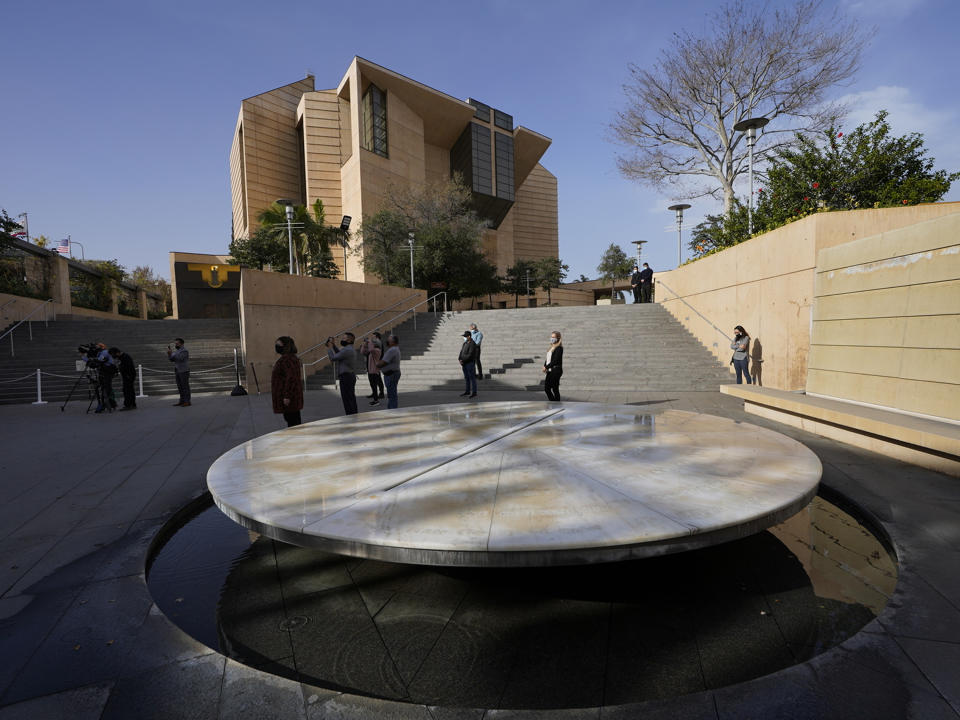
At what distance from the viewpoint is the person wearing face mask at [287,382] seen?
225 inches

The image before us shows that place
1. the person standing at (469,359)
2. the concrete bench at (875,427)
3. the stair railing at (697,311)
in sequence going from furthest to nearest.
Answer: the stair railing at (697,311), the person standing at (469,359), the concrete bench at (875,427)

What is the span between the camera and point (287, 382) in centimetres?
586

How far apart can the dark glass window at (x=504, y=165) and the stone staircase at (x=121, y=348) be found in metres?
30.7

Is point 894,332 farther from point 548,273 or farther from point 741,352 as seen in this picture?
point 548,273

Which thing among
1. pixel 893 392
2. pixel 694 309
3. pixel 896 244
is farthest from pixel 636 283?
pixel 893 392

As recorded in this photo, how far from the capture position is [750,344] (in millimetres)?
11633

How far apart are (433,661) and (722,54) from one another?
23370 mm

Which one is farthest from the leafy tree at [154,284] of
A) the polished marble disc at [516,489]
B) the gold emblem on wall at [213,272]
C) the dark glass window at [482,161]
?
the polished marble disc at [516,489]

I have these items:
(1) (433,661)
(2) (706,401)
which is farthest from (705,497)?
(2) (706,401)

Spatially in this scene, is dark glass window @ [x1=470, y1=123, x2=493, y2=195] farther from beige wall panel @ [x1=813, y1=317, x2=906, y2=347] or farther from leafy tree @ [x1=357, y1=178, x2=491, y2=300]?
beige wall panel @ [x1=813, y1=317, x2=906, y2=347]

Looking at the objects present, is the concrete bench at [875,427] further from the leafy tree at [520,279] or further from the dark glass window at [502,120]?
the dark glass window at [502,120]

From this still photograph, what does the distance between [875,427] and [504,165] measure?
144 ft

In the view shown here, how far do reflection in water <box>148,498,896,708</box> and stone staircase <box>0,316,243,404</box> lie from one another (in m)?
12.6

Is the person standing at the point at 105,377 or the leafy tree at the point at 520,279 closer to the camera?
the person standing at the point at 105,377
